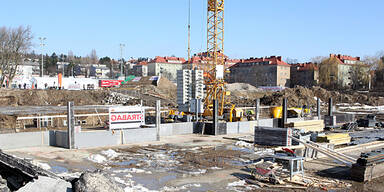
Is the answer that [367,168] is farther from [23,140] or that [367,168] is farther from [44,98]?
[44,98]

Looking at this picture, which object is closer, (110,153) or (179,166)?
(179,166)

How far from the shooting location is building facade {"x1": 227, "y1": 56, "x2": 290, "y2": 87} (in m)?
121

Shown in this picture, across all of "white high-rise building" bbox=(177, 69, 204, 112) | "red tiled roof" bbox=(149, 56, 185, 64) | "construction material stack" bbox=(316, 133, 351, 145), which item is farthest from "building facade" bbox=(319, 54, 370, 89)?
"construction material stack" bbox=(316, 133, 351, 145)

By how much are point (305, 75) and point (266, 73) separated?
1414 centimetres

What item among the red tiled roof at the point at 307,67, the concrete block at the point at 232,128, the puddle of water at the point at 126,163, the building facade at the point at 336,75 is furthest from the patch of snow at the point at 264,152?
the red tiled roof at the point at 307,67

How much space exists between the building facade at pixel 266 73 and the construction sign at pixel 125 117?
101 metres

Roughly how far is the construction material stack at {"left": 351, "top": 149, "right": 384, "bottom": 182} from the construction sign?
11.6m

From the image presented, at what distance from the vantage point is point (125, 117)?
64.4 feet

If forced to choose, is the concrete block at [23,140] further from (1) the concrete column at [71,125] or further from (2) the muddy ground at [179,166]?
(1) the concrete column at [71,125]

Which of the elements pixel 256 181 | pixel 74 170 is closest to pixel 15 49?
pixel 74 170

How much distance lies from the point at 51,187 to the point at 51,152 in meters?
8.19

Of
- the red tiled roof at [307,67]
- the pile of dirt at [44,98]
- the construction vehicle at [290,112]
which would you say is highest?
the red tiled roof at [307,67]

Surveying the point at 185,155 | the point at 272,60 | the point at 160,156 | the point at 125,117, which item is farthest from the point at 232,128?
the point at 272,60

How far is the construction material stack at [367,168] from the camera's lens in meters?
12.3
